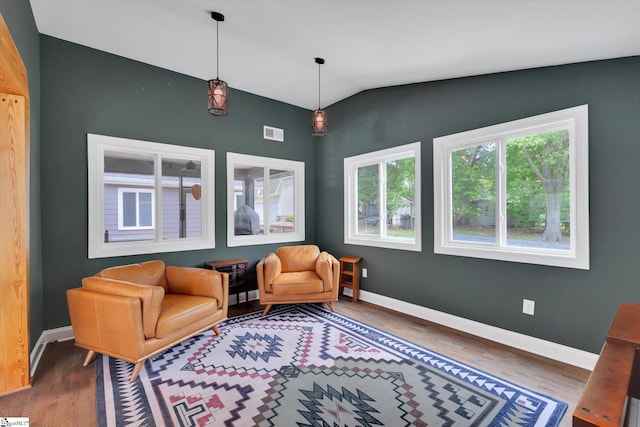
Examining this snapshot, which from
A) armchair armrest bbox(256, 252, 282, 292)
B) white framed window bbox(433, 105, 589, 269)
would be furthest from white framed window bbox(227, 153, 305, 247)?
white framed window bbox(433, 105, 589, 269)

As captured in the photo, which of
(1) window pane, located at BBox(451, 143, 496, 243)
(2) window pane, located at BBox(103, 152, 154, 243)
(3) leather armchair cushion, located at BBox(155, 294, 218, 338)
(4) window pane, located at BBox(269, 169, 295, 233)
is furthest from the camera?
(4) window pane, located at BBox(269, 169, 295, 233)

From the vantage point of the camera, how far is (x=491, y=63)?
8.82ft

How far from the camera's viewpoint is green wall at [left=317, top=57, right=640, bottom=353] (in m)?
2.28

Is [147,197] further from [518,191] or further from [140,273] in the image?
[518,191]

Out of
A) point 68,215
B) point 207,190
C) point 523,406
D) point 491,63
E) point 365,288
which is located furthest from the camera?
point 365,288

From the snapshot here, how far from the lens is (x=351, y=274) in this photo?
4.29 meters

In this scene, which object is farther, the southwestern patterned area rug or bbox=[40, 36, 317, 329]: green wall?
bbox=[40, 36, 317, 329]: green wall

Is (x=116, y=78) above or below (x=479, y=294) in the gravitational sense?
above

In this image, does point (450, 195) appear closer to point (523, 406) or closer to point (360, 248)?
point (360, 248)

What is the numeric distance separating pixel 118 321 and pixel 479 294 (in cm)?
336

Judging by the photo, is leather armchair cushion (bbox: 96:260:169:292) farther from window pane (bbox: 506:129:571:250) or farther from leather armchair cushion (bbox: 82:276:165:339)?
window pane (bbox: 506:129:571:250)

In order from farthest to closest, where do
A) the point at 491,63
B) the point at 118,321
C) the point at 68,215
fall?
the point at 68,215 → the point at 491,63 → the point at 118,321

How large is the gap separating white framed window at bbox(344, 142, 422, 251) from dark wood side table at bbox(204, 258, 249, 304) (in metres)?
1.60

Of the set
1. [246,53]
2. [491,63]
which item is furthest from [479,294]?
[246,53]
